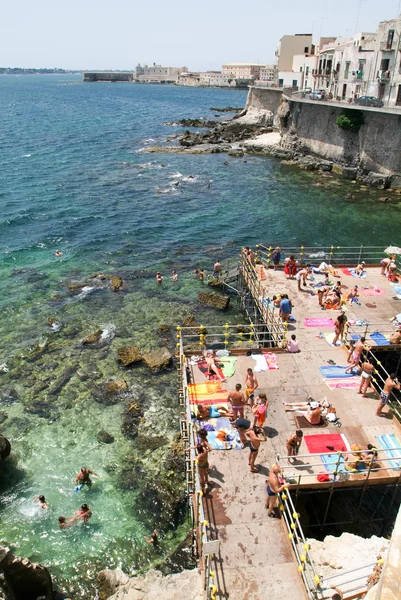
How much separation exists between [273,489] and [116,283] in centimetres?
2363

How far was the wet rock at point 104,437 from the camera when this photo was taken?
21.1 meters

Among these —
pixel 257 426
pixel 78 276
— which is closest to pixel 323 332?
pixel 257 426

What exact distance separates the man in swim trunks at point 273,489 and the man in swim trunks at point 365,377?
21.7ft

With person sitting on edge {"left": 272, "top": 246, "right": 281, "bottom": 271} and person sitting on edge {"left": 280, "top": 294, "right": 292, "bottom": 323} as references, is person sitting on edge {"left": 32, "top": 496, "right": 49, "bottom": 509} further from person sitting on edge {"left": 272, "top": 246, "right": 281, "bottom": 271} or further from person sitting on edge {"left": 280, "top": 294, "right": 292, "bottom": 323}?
person sitting on edge {"left": 272, "top": 246, "right": 281, "bottom": 271}

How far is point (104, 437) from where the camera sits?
21.2m

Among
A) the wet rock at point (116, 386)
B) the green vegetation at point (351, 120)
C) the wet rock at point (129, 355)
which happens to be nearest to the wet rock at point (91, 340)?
the wet rock at point (129, 355)

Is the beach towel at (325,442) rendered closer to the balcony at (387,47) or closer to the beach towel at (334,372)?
the beach towel at (334,372)

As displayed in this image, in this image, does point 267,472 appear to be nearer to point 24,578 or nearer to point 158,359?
point 24,578

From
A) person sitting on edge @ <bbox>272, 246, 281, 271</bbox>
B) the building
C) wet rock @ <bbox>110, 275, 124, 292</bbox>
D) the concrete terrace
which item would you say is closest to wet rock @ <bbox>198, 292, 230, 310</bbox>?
person sitting on edge @ <bbox>272, 246, 281, 271</bbox>

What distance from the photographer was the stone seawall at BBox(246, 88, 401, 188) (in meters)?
58.3

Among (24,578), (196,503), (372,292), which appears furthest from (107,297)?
(24,578)

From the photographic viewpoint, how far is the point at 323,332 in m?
23.8

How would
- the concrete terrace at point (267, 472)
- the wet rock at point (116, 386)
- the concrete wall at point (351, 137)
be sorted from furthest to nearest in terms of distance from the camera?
the concrete wall at point (351, 137)
the wet rock at point (116, 386)
the concrete terrace at point (267, 472)

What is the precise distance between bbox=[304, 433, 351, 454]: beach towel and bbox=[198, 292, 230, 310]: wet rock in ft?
51.0
